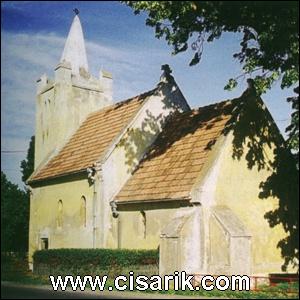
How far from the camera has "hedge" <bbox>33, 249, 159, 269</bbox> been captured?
2138 centimetres

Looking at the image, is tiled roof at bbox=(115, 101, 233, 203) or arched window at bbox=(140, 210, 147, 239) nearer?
tiled roof at bbox=(115, 101, 233, 203)

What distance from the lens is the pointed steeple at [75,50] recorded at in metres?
34.0

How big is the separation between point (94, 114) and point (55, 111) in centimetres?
257

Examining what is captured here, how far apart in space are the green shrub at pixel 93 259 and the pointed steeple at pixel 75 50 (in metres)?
14.0

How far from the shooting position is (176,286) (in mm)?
17984

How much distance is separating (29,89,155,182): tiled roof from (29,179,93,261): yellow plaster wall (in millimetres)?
929

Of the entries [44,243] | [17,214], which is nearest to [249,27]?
[44,243]

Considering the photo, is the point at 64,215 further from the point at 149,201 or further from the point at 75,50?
the point at 75,50

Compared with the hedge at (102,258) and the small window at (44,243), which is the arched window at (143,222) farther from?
the small window at (44,243)

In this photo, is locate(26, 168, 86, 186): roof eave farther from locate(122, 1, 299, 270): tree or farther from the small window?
locate(122, 1, 299, 270): tree

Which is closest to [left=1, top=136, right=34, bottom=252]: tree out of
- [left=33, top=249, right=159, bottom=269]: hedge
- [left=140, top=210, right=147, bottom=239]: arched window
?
[left=33, top=249, right=159, bottom=269]: hedge

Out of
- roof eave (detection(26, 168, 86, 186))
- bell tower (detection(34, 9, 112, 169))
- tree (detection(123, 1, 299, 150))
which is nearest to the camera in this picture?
tree (detection(123, 1, 299, 150))

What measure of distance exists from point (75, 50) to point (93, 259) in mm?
17162

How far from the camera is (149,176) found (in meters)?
24.3
